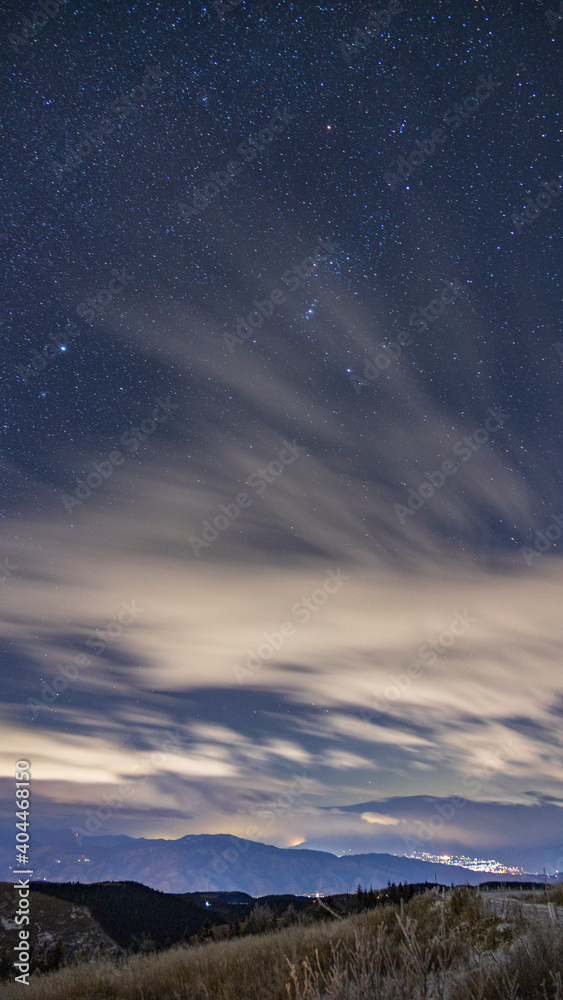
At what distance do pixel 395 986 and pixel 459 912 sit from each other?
7795 mm

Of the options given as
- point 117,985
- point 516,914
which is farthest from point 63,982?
point 516,914

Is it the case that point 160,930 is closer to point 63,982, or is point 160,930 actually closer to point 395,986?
point 63,982

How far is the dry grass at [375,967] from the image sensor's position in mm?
5535

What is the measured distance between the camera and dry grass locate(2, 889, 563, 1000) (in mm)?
5535

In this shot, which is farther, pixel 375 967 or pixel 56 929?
pixel 56 929

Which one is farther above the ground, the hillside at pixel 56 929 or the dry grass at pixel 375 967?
the dry grass at pixel 375 967

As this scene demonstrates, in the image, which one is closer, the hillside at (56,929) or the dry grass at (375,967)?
the dry grass at (375,967)

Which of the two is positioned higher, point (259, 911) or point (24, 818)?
point (24, 818)

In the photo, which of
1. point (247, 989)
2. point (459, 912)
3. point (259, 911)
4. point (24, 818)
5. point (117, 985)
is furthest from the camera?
point (259, 911)

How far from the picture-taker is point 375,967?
8164mm

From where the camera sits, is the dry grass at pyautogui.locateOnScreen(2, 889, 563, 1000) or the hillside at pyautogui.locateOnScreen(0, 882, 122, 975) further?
the hillside at pyautogui.locateOnScreen(0, 882, 122, 975)

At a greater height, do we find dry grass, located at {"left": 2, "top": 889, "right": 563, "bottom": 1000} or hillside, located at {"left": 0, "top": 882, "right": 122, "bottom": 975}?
dry grass, located at {"left": 2, "top": 889, "right": 563, "bottom": 1000}

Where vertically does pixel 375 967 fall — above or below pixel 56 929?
above

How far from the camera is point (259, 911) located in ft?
142
